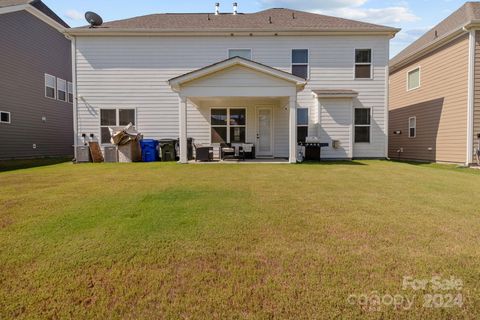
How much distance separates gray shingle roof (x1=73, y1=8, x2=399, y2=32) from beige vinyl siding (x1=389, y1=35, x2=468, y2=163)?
8.56 ft

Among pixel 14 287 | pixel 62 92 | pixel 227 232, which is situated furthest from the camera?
pixel 62 92

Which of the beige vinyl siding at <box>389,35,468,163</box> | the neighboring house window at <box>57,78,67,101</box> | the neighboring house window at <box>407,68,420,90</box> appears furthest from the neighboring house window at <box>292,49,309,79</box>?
the neighboring house window at <box>57,78,67,101</box>

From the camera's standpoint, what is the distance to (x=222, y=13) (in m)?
15.7

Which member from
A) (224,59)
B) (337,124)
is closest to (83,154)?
(224,59)

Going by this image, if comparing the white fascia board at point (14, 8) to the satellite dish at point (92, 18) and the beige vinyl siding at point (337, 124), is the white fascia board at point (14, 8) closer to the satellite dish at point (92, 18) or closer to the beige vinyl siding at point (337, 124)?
the satellite dish at point (92, 18)

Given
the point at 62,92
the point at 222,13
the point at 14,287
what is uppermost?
the point at 222,13

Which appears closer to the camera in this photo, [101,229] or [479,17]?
[101,229]

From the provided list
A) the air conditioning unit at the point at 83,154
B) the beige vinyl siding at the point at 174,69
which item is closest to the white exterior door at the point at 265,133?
the beige vinyl siding at the point at 174,69

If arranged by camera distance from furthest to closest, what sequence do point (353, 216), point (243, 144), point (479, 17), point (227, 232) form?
1. point (243, 144)
2. point (479, 17)
3. point (353, 216)
4. point (227, 232)

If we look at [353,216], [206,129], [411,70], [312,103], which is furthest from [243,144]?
[411,70]

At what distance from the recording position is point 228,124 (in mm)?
13500

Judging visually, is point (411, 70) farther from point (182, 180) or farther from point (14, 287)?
point (14, 287)

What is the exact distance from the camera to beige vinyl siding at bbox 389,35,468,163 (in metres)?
12.2

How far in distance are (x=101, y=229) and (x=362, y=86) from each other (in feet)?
41.2
